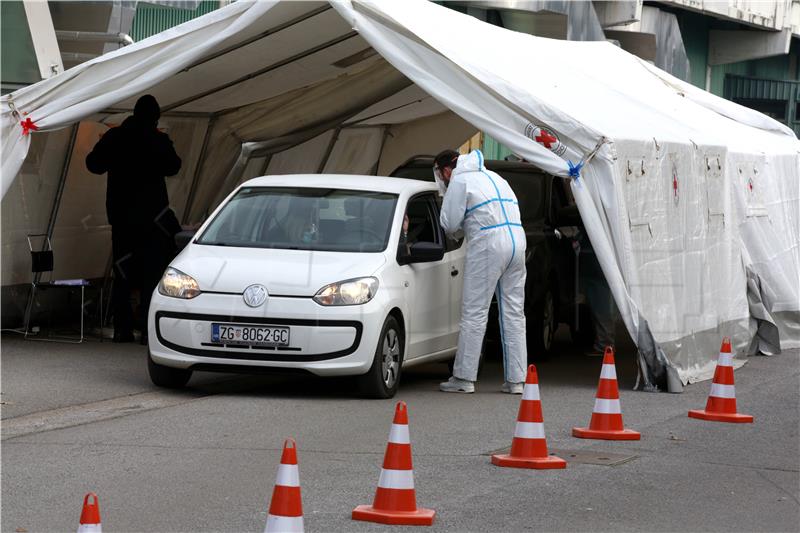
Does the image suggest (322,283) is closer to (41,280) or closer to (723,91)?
(41,280)

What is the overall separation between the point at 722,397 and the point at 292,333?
10.8ft

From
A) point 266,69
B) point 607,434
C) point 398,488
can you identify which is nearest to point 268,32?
point 266,69

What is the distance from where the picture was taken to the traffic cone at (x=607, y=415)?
10.0 m

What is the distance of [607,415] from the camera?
10.1m

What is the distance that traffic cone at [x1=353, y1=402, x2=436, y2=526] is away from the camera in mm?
7070

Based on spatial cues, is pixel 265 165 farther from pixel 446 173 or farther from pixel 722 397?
pixel 722 397

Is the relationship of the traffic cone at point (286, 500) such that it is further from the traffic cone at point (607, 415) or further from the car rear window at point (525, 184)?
the car rear window at point (525, 184)

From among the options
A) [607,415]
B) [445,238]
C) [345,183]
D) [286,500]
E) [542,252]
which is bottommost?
[607,415]

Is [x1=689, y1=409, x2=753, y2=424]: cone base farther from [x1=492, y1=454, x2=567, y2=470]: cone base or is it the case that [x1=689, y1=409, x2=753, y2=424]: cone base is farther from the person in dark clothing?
the person in dark clothing

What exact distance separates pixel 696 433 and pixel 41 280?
24.4 ft

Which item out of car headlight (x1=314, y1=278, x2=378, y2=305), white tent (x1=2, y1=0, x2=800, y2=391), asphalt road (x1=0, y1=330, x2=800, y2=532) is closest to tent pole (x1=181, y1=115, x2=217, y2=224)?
white tent (x1=2, y1=0, x2=800, y2=391)

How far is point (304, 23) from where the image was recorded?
14203mm

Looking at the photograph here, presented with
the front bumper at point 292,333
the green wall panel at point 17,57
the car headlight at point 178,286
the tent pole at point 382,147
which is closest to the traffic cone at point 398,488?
the front bumper at point 292,333

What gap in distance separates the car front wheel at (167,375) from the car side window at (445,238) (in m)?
2.50
